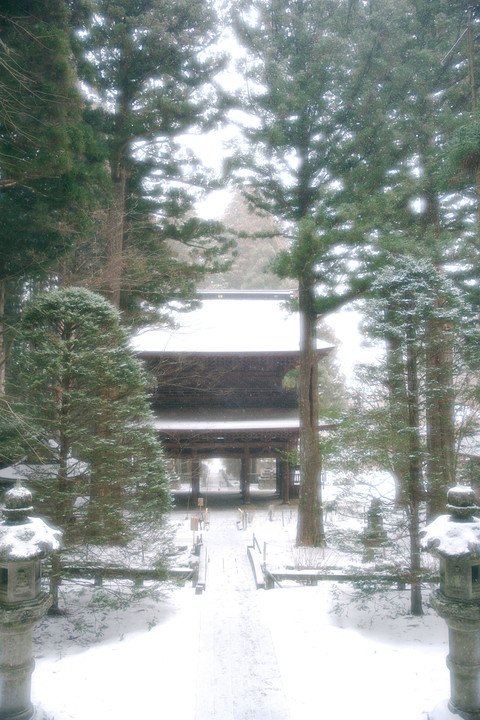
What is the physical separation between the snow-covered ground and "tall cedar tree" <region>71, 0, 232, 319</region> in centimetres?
621

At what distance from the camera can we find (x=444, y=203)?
38.0ft

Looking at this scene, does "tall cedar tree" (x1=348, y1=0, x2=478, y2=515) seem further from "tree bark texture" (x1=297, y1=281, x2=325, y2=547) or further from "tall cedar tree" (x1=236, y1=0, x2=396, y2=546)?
"tree bark texture" (x1=297, y1=281, x2=325, y2=547)

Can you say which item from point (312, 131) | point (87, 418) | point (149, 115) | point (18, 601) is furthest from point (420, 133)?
point (18, 601)

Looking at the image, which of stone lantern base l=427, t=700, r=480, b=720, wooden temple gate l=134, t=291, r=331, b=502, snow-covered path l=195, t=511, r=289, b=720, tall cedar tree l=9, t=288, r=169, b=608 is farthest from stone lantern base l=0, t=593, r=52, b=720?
wooden temple gate l=134, t=291, r=331, b=502

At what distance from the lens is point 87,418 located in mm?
6375

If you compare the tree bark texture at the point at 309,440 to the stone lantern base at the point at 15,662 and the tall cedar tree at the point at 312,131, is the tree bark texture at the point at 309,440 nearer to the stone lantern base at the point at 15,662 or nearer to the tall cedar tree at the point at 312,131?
the tall cedar tree at the point at 312,131

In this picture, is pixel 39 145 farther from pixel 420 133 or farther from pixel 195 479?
pixel 195 479

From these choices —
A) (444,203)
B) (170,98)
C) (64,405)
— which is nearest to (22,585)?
(64,405)

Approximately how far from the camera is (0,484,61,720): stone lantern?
13.4 ft

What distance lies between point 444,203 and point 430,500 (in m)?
8.05

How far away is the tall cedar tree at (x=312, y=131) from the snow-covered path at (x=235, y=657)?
9.26 ft

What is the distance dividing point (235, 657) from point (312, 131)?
9571mm

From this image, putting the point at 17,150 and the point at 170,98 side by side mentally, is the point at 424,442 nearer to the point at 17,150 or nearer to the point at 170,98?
the point at 17,150

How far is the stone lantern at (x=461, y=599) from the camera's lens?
411cm
